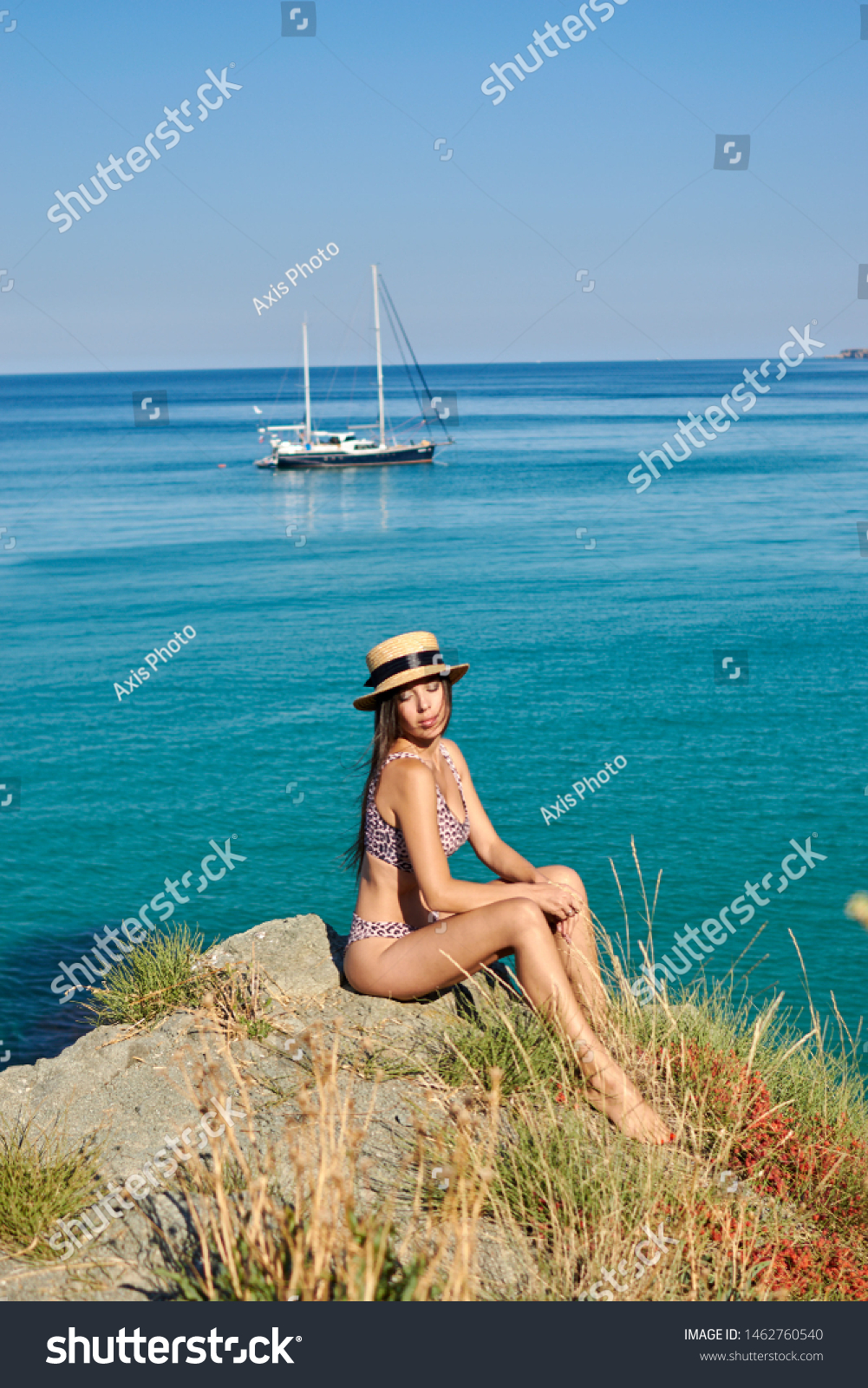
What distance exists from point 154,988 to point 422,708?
6.00ft

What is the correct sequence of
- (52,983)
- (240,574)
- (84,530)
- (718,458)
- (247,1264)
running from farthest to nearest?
(718,458)
(84,530)
(240,574)
(52,983)
(247,1264)

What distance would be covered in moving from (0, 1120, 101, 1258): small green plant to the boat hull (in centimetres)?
6557

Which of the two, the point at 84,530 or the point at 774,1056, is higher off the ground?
the point at 84,530

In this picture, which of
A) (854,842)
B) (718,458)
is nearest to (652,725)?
(854,842)

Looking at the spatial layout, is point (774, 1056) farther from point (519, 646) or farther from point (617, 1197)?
point (519, 646)

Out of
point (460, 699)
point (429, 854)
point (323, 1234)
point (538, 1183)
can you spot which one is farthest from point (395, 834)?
point (460, 699)

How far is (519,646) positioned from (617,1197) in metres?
22.9

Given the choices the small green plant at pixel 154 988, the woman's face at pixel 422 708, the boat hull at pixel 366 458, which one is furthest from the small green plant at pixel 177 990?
the boat hull at pixel 366 458

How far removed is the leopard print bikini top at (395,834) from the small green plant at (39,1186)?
152cm

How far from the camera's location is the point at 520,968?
412 centimetres

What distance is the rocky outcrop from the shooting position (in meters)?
3.30

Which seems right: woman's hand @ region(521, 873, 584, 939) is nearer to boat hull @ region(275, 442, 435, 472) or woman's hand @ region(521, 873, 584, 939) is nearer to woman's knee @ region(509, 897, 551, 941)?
woman's knee @ region(509, 897, 551, 941)

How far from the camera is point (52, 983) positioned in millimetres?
11703
